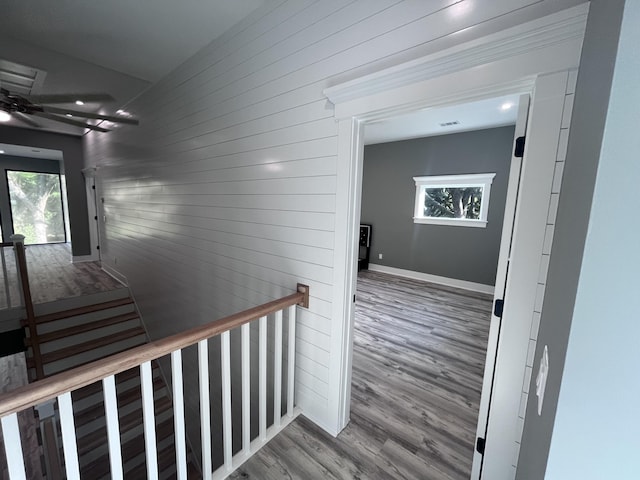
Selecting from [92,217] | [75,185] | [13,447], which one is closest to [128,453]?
[13,447]

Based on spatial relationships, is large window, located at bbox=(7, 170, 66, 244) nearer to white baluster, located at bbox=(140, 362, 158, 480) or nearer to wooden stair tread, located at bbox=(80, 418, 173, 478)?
wooden stair tread, located at bbox=(80, 418, 173, 478)

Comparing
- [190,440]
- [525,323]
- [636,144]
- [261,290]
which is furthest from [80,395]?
[636,144]

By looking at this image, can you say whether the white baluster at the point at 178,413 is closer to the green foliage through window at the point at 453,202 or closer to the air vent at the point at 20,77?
the air vent at the point at 20,77

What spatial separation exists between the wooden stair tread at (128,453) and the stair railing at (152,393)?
97.2 inches

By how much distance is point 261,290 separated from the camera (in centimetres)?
226

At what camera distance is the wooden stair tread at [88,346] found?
3400mm

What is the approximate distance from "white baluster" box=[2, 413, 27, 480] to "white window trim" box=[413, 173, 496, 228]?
5.76m

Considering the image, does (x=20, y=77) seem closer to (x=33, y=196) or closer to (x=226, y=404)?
(x=226, y=404)

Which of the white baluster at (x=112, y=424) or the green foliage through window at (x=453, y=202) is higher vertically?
the green foliage through window at (x=453, y=202)

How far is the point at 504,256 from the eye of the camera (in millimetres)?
1208

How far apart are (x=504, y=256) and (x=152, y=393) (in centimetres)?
174

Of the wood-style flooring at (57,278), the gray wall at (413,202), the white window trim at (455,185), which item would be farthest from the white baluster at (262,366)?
the white window trim at (455,185)

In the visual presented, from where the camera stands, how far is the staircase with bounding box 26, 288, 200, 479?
3.00 meters

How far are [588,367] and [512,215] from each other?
94 centimetres
